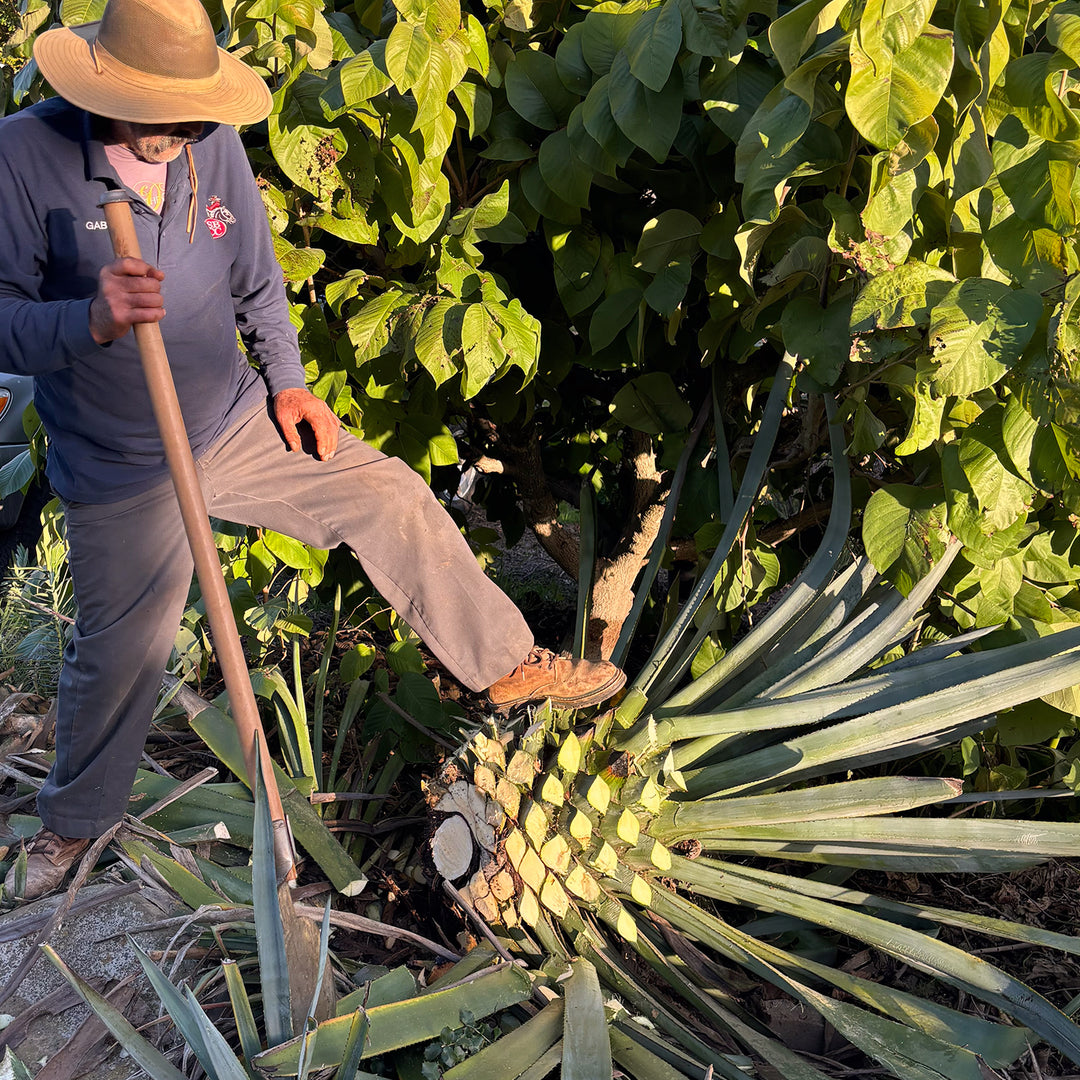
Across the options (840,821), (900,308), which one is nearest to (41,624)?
(840,821)

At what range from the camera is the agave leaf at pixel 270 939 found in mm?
1665

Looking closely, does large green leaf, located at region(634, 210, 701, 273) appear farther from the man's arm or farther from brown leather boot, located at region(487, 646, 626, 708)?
brown leather boot, located at region(487, 646, 626, 708)

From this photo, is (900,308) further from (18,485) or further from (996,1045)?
(18,485)

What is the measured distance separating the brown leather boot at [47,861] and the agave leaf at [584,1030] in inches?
47.2

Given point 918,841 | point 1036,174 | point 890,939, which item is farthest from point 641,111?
point 890,939

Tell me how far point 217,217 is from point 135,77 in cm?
33

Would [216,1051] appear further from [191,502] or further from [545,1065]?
[191,502]

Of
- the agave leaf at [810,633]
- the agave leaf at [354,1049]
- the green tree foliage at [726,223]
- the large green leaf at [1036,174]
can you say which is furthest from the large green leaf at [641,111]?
the agave leaf at [354,1049]

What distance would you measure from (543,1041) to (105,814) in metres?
1.15

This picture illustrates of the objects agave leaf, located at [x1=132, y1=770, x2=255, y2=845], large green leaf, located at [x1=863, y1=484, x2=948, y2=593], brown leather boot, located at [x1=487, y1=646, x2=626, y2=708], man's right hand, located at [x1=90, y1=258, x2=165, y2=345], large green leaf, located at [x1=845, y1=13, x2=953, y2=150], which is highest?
large green leaf, located at [x1=845, y1=13, x2=953, y2=150]

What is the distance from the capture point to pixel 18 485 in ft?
9.91

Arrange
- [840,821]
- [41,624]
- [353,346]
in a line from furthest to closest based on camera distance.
A: 1. [41,624]
2. [353,346]
3. [840,821]

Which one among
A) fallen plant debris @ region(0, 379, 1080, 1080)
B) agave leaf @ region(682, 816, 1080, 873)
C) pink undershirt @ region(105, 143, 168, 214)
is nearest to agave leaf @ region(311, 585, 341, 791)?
fallen plant debris @ region(0, 379, 1080, 1080)

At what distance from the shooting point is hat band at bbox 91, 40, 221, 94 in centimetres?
185
